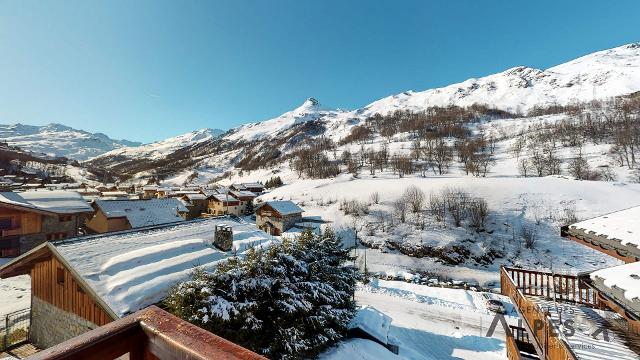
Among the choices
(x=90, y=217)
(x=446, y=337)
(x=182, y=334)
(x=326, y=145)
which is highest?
(x=326, y=145)

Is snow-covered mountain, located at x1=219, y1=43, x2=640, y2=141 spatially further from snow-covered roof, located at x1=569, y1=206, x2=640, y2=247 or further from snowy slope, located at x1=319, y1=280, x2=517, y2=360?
snow-covered roof, located at x1=569, y1=206, x2=640, y2=247

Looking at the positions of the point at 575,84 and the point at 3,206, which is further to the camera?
the point at 575,84

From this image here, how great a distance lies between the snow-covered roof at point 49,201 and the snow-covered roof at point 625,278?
123 ft

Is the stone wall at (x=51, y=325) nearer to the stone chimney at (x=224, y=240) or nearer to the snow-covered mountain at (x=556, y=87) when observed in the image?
the stone chimney at (x=224, y=240)

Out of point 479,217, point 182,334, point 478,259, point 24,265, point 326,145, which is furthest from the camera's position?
point 326,145

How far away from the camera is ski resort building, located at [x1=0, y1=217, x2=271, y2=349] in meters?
9.62

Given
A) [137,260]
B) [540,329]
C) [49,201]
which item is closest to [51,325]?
[137,260]

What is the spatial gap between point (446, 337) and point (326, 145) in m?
112

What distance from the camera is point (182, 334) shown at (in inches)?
50.0

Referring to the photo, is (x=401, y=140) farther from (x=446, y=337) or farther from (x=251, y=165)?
(x=446, y=337)

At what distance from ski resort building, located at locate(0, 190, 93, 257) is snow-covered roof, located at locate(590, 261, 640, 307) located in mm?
37468

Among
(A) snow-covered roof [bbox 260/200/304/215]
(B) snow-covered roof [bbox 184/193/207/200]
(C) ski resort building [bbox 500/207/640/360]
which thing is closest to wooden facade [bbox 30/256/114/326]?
(C) ski resort building [bbox 500/207/640/360]

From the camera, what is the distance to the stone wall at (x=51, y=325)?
36.9ft

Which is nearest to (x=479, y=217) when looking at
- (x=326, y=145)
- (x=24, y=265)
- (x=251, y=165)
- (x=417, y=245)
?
(x=417, y=245)
